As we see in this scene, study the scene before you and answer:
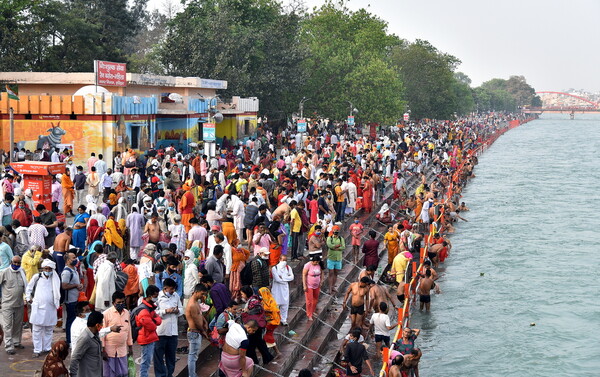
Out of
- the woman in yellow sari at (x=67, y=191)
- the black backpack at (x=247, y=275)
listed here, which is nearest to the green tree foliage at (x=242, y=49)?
the woman in yellow sari at (x=67, y=191)

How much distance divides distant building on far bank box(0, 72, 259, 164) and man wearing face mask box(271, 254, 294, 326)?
33.6ft

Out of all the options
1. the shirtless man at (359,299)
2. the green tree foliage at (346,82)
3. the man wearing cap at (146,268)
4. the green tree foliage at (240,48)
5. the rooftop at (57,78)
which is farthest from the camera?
the green tree foliage at (346,82)

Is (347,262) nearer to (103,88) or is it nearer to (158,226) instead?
(158,226)

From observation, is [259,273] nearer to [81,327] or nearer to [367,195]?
[81,327]

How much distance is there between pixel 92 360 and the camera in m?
8.96

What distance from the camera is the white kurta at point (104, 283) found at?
11.2m

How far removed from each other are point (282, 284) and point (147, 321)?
12.3 feet

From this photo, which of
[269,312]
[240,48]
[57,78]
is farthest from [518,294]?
[240,48]

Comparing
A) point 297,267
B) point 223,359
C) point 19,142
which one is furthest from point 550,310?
point 19,142

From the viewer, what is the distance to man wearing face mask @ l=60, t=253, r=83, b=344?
36.3ft

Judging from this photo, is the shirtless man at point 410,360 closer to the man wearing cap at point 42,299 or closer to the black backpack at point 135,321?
the black backpack at point 135,321

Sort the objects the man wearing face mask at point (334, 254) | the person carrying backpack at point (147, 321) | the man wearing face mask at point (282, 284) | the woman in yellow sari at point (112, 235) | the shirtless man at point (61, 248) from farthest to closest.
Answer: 1. the man wearing face mask at point (334, 254)
2. the woman in yellow sari at point (112, 235)
3. the man wearing face mask at point (282, 284)
4. the shirtless man at point (61, 248)
5. the person carrying backpack at point (147, 321)

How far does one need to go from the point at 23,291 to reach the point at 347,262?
33.6ft

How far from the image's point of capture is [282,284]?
43.2ft
